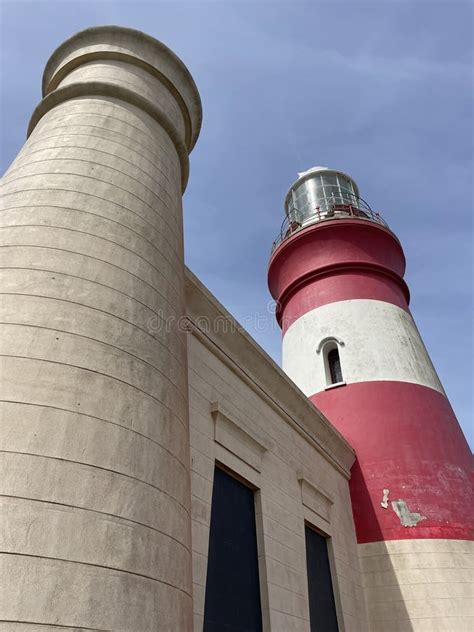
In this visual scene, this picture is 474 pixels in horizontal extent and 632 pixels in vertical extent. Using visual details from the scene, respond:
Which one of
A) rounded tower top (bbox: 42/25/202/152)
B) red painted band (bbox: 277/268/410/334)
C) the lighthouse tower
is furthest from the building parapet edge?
red painted band (bbox: 277/268/410/334)

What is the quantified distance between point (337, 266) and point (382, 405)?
3899 millimetres

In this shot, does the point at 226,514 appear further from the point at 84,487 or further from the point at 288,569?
the point at 84,487

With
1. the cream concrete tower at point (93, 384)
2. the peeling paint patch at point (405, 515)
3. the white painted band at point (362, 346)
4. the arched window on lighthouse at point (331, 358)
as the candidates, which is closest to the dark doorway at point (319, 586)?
the peeling paint patch at point (405, 515)

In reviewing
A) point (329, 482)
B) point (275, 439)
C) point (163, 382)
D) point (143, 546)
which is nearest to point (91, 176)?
point (163, 382)

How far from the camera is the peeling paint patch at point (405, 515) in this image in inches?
407

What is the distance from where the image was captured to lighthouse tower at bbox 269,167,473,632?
9.84 meters

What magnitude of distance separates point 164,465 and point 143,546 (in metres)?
0.68

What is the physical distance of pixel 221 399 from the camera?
24.2ft

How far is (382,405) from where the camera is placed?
1166 cm

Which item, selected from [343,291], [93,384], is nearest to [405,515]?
[343,291]

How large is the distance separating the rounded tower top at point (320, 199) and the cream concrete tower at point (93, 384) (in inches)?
393

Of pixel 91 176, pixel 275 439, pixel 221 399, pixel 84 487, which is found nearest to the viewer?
pixel 84 487

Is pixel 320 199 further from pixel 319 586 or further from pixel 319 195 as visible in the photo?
pixel 319 586

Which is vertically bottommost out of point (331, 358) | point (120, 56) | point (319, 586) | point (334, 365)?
point (319, 586)
